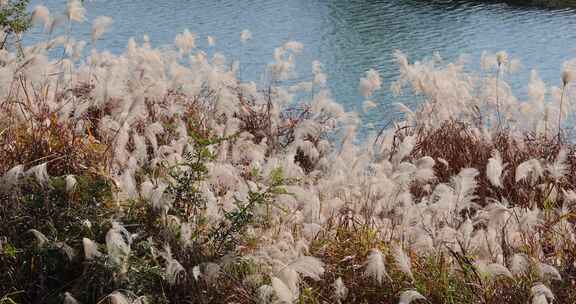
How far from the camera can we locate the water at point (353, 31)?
12523mm

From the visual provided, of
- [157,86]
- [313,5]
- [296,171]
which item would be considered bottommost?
[313,5]

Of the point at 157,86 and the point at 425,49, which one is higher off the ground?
the point at 157,86

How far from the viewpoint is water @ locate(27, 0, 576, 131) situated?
41.1ft

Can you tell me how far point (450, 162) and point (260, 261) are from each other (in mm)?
3302

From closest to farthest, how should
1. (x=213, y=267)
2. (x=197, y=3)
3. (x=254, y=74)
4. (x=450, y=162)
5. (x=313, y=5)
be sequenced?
1. (x=213, y=267)
2. (x=450, y=162)
3. (x=254, y=74)
4. (x=197, y=3)
5. (x=313, y=5)

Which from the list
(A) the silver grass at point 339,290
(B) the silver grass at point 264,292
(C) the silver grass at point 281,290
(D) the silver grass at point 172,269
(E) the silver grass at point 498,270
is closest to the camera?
(C) the silver grass at point 281,290

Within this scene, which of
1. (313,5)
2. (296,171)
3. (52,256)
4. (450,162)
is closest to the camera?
(52,256)

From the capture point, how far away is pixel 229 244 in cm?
390

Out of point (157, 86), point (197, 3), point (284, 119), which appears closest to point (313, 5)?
point (197, 3)

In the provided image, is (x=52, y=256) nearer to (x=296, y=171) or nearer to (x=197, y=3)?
(x=296, y=171)

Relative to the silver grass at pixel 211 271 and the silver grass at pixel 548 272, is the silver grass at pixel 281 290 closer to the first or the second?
the silver grass at pixel 211 271

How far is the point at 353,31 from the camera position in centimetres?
1772

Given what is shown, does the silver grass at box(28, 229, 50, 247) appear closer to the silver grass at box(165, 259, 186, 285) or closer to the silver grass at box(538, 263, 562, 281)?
the silver grass at box(165, 259, 186, 285)

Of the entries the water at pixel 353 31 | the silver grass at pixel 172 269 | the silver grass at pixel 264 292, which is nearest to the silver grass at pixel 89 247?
the silver grass at pixel 172 269
